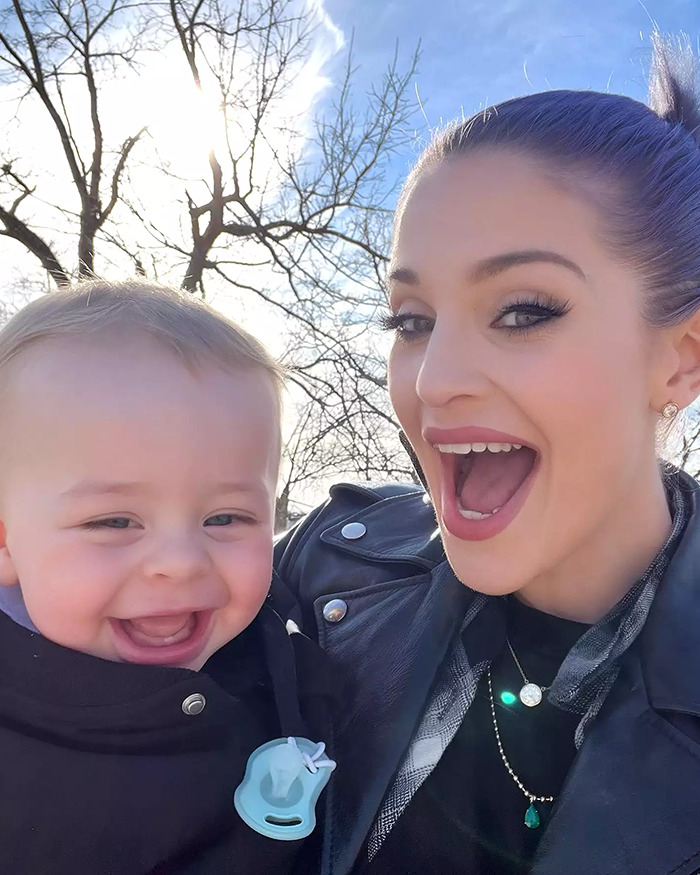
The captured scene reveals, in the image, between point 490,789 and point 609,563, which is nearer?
point 490,789

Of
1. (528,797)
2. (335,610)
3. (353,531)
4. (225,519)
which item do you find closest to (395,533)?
(353,531)

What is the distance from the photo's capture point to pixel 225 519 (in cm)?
130

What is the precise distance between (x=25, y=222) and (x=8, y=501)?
5.37m

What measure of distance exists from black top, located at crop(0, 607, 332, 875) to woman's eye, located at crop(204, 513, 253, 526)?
0.28 m

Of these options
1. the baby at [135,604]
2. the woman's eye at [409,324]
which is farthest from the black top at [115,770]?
the woman's eye at [409,324]

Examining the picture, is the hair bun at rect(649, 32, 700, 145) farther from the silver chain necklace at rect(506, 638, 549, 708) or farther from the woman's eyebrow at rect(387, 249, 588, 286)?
the silver chain necklace at rect(506, 638, 549, 708)

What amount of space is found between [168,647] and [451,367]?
758 millimetres

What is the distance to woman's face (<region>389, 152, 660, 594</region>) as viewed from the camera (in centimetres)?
122

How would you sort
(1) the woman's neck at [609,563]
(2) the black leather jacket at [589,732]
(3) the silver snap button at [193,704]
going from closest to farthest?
(2) the black leather jacket at [589,732], (3) the silver snap button at [193,704], (1) the woman's neck at [609,563]

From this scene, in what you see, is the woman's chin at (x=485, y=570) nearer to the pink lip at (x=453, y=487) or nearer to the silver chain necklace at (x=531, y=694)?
the pink lip at (x=453, y=487)

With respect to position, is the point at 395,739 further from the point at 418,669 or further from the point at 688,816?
the point at 688,816

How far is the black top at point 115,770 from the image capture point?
3.42 ft

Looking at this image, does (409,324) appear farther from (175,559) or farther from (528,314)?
(175,559)

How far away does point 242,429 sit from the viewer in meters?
1.30
